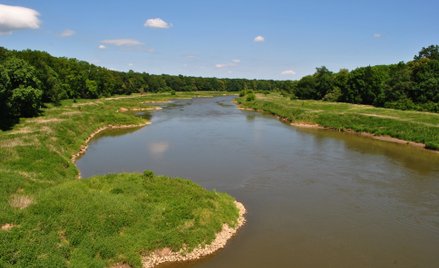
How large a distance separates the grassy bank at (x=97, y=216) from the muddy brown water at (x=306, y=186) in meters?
1.78

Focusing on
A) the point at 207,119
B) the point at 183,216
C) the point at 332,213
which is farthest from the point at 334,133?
the point at 183,216

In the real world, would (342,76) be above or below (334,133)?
above

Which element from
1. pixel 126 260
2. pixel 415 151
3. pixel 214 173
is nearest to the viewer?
pixel 126 260

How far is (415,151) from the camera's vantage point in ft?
142

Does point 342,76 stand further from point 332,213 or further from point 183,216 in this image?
point 183,216

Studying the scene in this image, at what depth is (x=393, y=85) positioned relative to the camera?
74.1 metres

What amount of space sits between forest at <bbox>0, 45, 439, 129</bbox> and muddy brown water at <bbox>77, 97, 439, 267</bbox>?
39.8ft

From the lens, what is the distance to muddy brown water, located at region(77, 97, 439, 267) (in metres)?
18.6

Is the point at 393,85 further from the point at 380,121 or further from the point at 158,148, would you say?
the point at 158,148

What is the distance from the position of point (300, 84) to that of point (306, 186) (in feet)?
319

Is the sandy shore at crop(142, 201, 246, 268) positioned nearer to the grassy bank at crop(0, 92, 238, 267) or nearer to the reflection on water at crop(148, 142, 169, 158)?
the grassy bank at crop(0, 92, 238, 267)

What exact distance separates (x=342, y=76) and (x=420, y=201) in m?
81.2

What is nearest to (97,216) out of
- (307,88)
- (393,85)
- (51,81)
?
(51,81)

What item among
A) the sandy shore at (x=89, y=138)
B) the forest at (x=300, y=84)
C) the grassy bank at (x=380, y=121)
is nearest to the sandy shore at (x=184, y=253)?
the sandy shore at (x=89, y=138)
